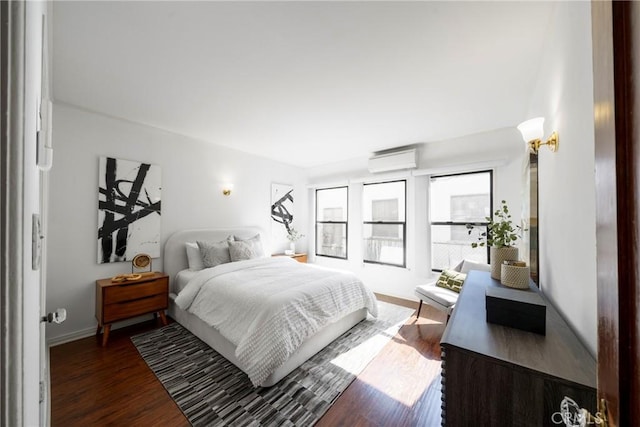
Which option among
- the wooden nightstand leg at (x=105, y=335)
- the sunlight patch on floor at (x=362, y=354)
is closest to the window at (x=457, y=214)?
the sunlight patch on floor at (x=362, y=354)

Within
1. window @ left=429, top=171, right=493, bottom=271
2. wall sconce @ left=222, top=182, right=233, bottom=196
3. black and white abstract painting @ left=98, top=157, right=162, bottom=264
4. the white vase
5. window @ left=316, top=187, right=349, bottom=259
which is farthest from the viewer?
window @ left=316, top=187, right=349, bottom=259

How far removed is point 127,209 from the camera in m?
2.98

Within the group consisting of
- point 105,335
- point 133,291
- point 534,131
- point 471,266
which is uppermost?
point 534,131

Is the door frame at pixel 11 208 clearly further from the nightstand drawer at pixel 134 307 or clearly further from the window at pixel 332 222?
the window at pixel 332 222

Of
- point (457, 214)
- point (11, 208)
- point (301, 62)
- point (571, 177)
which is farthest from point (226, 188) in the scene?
point (571, 177)

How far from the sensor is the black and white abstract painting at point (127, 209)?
282 cm

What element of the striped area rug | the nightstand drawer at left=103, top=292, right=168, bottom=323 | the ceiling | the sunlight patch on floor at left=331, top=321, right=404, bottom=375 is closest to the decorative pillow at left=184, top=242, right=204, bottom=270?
the nightstand drawer at left=103, top=292, right=168, bottom=323

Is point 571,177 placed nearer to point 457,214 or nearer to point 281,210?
point 457,214

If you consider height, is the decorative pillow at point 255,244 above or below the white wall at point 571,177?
below

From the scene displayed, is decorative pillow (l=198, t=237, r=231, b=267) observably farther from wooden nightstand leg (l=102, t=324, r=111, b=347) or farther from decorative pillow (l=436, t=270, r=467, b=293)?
decorative pillow (l=436, t=270, r=467, b=293)

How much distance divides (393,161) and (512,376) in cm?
350

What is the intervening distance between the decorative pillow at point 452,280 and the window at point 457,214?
666 millimetres

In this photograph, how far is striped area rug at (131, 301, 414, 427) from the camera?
1.66 meters

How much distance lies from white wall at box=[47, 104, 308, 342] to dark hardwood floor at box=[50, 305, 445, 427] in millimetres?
532
